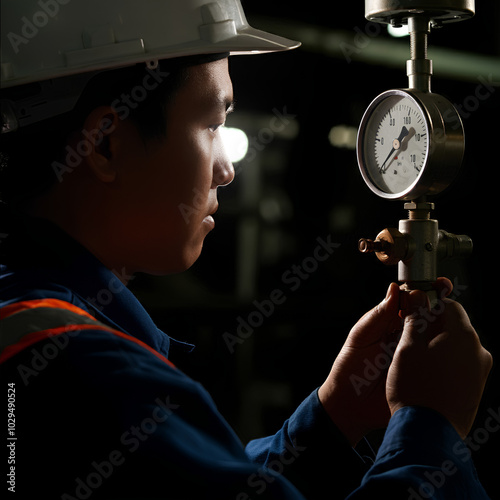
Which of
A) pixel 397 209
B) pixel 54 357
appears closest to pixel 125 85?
pixel 54 357

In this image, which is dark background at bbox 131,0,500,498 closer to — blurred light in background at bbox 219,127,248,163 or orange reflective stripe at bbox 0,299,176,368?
blurred light in background at bbox 219,127,248,163

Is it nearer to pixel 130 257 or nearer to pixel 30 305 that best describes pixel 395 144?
pixel 130 257

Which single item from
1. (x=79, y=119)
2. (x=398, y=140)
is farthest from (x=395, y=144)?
(x=79, y=119)

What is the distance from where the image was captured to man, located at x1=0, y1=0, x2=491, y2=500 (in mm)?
611

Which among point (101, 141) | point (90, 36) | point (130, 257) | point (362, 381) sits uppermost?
point (90, 36)

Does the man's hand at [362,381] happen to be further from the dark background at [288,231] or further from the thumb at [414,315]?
the dark background at [288,231]

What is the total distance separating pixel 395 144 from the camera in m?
1.00

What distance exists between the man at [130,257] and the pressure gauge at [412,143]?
15 centimetres

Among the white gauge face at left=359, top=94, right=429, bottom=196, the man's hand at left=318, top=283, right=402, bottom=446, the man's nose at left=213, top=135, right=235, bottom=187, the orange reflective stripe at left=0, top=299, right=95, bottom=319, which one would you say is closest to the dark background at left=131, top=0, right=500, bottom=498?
the white gauge face at left=359, top=94, right=429, bottom=196

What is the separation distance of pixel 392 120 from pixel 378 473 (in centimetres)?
52

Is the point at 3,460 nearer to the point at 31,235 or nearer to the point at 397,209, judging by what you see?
the point at 31,235

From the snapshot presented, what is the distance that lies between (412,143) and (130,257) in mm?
427

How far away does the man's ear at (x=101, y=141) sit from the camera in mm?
782

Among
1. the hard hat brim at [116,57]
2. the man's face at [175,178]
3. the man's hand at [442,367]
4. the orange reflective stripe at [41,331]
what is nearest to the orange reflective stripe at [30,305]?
the orange reflective stripe at [41,331]
